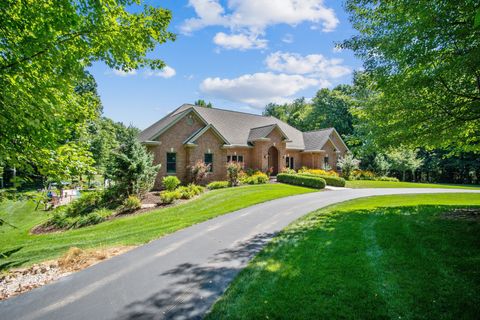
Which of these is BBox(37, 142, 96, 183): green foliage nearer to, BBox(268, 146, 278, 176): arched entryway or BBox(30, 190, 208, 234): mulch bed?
BBox(30, 190, 208, 234): mulch bed

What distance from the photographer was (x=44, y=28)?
191 inches

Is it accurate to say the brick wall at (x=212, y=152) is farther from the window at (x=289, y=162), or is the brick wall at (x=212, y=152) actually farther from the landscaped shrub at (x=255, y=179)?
the window at (x=289, y=162)

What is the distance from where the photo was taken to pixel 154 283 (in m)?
5.70

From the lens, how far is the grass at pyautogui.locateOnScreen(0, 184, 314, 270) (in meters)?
9.04

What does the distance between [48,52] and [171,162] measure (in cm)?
1834

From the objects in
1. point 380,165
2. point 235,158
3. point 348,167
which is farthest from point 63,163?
point 380,165

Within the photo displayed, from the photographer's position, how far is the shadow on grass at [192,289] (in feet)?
15.1

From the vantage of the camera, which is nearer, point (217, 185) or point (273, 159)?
point (217, 185)

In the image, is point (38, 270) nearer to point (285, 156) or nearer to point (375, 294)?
point (375, 294)

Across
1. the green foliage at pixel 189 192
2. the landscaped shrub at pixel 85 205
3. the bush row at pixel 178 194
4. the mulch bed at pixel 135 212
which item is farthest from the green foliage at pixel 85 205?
the green foliage at pixel 189 192

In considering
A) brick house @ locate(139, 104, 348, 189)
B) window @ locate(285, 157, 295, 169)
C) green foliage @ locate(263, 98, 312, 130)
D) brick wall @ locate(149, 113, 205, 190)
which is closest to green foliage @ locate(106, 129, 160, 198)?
brick house @ locate(139, 104, 348, 189)

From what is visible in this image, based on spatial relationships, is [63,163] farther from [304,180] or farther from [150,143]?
[304,180]

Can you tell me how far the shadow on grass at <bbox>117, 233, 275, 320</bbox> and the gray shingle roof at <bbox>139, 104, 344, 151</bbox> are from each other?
708 inches

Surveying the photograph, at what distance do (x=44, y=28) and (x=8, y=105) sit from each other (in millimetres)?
1624
